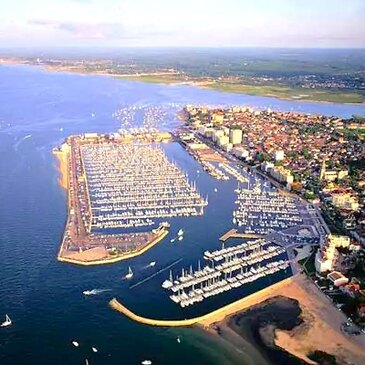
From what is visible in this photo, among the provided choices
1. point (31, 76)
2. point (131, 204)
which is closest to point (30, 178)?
point (131, 204)

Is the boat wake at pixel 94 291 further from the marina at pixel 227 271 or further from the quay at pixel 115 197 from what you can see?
the marina at pixel 227 271

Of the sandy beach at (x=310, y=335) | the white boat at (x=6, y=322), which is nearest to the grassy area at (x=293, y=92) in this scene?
the sandy beach at (x=310, y=335)

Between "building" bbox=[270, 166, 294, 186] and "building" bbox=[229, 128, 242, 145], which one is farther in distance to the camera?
"building" bbox=[229, 128, 242, 145]

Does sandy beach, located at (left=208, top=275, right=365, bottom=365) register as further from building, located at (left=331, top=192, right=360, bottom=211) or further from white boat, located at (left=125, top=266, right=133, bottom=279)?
building, located at (left=331, top=192, right=360, bottom=211)

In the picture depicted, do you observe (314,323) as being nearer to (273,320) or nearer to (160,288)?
(273,320)

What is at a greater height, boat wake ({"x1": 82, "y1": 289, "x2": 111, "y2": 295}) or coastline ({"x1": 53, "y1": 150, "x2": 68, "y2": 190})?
coastline ({"x1": 53, "y1": 150, "x2": 68, "y2": 190})

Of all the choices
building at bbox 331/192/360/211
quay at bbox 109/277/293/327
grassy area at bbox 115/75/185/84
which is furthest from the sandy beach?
grassy area at bbox 115/75/185/84

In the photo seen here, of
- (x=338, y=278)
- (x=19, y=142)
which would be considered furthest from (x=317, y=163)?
(x=19, y=142)
